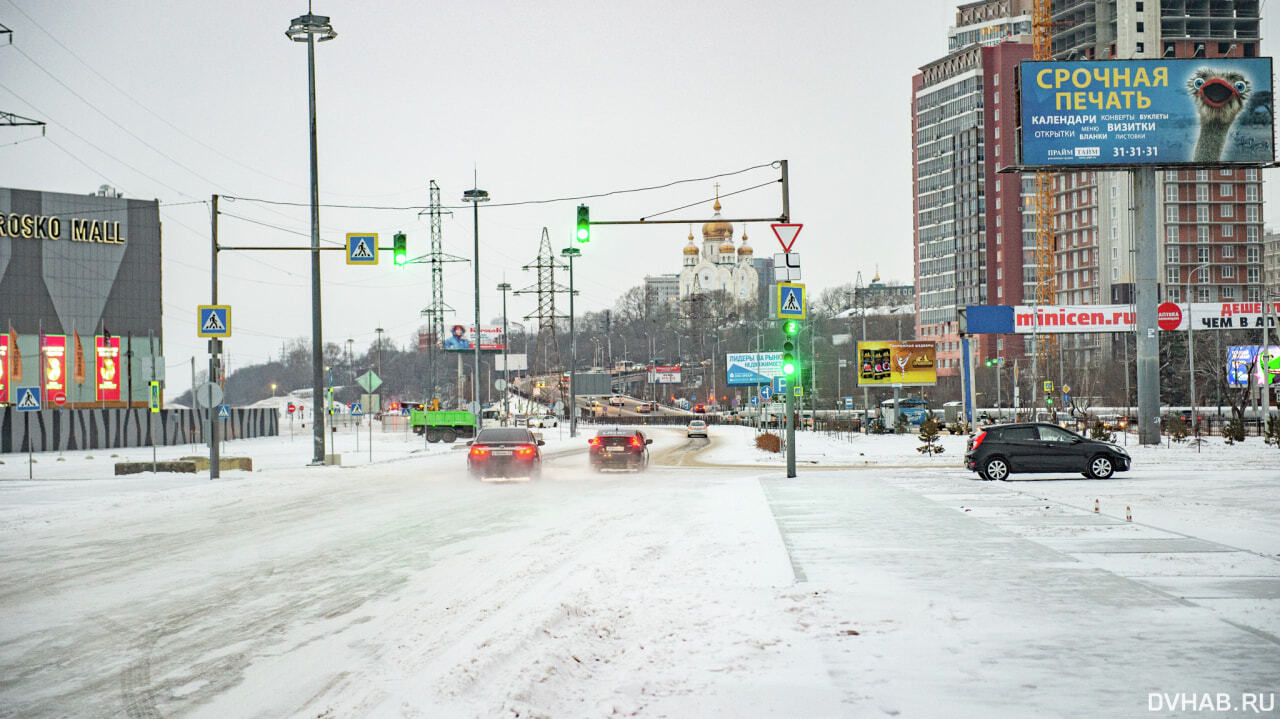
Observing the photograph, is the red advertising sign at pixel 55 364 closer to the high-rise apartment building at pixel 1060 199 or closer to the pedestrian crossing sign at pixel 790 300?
the pedestrian crossing sign at pixel 790 300

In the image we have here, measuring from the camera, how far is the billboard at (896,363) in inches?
2579

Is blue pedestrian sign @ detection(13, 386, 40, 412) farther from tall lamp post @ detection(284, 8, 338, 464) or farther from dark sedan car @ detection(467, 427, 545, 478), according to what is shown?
dark sedan car @ detection(467, 427, 545, 478)

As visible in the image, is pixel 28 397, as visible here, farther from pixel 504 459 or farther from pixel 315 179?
pixel 504 459

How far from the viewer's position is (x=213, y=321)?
1138 inches

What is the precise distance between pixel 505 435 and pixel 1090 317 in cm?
3925

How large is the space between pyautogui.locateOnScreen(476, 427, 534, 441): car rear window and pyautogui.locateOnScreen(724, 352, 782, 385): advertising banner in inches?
1837

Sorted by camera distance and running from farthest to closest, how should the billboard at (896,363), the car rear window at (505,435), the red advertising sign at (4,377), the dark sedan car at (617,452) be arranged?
1. the billboard at (896,363)
2. the red advertising sign at (4,377)
3. the dark sedan car at (617,452)
4. the car rear window at (505,435)

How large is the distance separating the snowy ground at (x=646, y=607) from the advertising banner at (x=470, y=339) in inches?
4444

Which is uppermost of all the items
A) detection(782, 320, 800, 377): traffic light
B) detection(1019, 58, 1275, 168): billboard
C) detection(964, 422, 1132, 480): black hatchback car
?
detection(1019, 58, 1275, 168): billboard

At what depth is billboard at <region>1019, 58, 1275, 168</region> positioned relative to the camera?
37312 mm

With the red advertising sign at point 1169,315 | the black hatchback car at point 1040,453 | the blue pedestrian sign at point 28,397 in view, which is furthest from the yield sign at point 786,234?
the red advertising sign at point 1169,315

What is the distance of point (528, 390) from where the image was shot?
164 meters

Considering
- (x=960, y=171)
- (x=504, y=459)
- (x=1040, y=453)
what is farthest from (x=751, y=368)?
(x=960, y=171)

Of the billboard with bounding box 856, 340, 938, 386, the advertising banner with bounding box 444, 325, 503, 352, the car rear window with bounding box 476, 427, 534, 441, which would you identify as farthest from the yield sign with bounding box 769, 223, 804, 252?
the advertising banner with bounding box 444, 325, 503, 352
